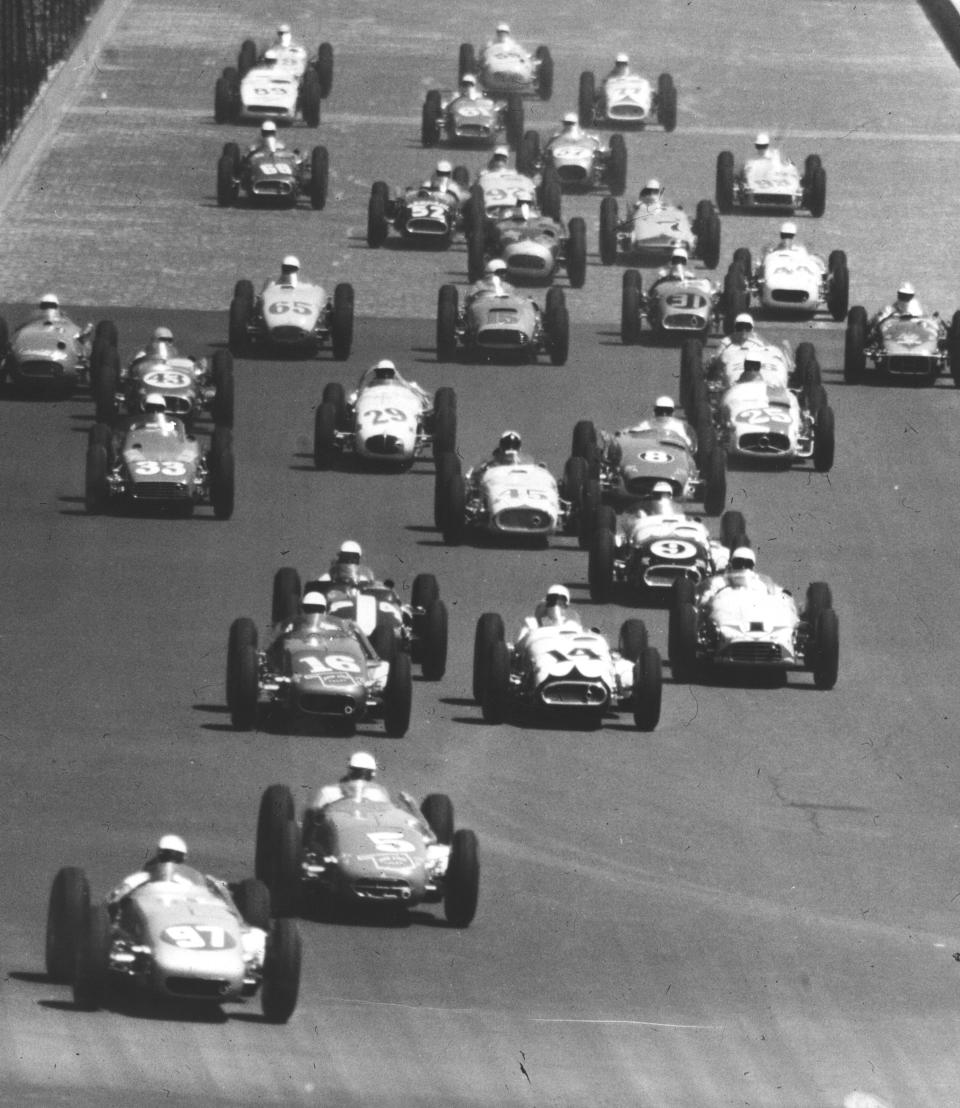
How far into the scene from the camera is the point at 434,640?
4741 centimetres

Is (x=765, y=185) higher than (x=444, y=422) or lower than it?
higher

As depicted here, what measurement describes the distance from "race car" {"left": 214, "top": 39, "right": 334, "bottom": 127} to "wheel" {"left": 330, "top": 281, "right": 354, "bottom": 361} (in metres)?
20.1

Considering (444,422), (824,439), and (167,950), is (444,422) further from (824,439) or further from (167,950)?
(167,950)

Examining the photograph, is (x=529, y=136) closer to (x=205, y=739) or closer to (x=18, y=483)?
(x=18, y=483)

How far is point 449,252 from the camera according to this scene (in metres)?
75.6

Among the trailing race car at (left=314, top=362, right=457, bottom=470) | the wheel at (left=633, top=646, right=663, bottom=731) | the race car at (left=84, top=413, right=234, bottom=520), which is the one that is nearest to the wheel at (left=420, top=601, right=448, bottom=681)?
the wheel at (left=633, top=646, right=663, bottom=731)

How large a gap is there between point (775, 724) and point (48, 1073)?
16.7 metres

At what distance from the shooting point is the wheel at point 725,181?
259 feet

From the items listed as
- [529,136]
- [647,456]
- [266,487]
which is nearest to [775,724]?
[647,456]

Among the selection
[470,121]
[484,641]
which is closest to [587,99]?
[470,121]

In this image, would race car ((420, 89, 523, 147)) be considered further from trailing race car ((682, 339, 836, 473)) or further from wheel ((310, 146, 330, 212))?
trailing race car ((682, 339, 836, 473))

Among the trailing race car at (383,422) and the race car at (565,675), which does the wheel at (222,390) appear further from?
the race car at (565,675)

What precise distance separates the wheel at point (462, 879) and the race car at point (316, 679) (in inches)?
270

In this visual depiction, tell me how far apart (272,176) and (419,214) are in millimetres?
4780
